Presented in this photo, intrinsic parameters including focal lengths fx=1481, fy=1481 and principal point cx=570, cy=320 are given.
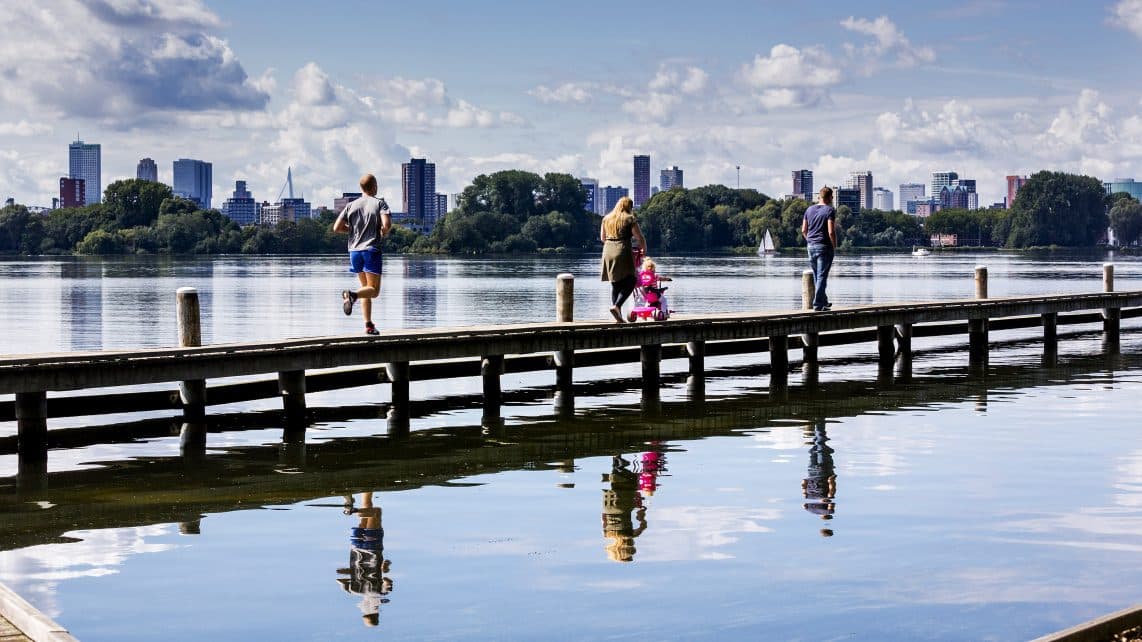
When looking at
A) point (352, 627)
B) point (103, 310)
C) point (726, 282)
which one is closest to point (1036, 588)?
point (352, 627)

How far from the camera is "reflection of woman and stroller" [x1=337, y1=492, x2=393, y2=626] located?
10.5 metres

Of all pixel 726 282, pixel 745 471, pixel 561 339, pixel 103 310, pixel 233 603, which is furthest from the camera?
pixel 726 282

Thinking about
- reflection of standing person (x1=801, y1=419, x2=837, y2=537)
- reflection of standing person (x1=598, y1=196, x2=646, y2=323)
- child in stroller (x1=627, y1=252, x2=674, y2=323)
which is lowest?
reflection of standing person (x1=801, y1=419, x2=837, y2=537)

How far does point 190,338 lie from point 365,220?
272 cm

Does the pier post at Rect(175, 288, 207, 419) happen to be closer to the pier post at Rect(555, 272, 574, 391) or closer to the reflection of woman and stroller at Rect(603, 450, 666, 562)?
the reflection of woman and stroller at Rect(603, 450, 666, 562)

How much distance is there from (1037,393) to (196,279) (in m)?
81.0

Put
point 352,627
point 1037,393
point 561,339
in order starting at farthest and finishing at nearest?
1. point 1037,393
2. point 561,339
3. point 352,627

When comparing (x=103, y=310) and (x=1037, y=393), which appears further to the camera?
(x=103, y=310)

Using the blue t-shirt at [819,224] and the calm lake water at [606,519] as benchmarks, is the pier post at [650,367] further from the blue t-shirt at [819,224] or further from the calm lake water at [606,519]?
the blue t-shirt at [819,224]

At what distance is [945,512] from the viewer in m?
13.9

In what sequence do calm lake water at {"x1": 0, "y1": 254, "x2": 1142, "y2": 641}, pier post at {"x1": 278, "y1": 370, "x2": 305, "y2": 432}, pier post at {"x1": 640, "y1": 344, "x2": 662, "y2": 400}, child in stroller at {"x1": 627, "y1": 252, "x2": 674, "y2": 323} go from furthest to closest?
1. pier post at {"x1": 640, "y1": 344, "x2": 662, "y2": 400}
2. child in stroller at {"x1": 627, "y1": 252, "x2": 674, "y2": 323}
3. pier post at {"x1": 278, "y1": 370, "x2": 305, "y2": 432}
4. calm lake water at {"x1": 0, "y1": 254, "x2": 1142, "y2": 641}

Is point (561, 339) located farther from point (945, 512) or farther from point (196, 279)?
point (196, 279)

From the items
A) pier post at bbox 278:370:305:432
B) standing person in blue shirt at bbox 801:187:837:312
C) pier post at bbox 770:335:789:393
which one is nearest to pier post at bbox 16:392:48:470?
pier post at bbox 278:370:305:432

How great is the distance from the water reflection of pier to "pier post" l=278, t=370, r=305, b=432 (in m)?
0.82
